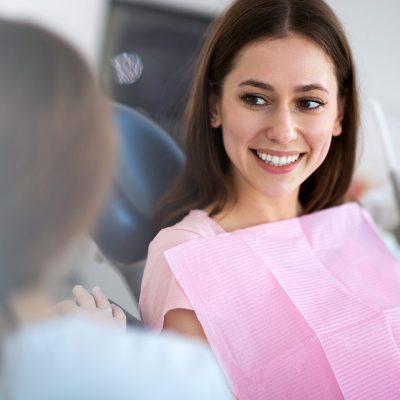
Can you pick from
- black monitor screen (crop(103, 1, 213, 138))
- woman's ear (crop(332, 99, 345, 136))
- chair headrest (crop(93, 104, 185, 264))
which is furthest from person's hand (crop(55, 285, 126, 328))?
black monitor screen (crop(103, 1, 213, 138))

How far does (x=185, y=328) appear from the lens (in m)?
0.79

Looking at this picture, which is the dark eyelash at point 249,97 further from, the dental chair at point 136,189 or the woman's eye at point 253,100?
the dental chair at point 136,189

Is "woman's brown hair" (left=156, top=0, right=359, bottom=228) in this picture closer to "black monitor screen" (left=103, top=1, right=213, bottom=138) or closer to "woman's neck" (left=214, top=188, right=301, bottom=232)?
"woman's neck" (left=214, top=188, right=301, bottom=232)

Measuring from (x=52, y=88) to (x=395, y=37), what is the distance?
226 centimetres

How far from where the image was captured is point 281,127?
0.84 metres

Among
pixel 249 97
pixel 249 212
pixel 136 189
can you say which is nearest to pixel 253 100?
pixel 249 97

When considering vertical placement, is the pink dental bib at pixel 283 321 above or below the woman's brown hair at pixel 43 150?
below

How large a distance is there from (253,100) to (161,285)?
10.0 inches

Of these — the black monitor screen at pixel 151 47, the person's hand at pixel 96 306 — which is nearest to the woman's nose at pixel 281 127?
the person's hand at pixel 96 306

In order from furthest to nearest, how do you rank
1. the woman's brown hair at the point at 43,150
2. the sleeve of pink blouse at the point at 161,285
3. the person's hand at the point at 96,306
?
the sleeve of pink blouse at the point at 161,285 → the person's hand at the point at 96,306 → the woman's brown hair at the point at 43,150

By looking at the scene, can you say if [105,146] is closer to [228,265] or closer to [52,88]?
[52,88]

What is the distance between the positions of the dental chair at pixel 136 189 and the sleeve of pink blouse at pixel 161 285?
11cm

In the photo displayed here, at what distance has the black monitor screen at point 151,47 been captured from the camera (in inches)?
100

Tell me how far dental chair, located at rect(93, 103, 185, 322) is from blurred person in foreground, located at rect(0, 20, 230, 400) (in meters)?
0.51
